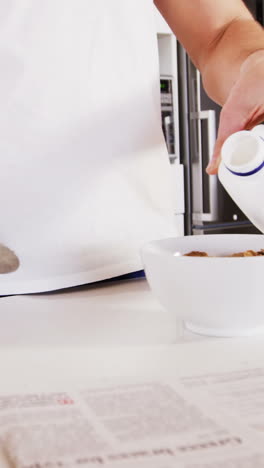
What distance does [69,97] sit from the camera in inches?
38.6

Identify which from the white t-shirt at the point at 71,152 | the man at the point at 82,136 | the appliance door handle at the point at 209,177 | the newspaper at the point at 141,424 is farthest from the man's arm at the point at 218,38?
the appliance door handle at the point at 209,177

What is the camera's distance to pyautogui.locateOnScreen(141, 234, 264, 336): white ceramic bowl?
610 mm

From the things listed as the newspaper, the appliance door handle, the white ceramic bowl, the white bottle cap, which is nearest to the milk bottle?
the white bottle cap

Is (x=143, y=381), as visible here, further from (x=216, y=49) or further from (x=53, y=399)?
(x=216, y=49)

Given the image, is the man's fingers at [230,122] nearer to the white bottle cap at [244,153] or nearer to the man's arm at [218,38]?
the man's arm at [218,38]

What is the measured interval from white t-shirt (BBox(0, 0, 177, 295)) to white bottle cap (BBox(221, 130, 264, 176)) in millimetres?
281

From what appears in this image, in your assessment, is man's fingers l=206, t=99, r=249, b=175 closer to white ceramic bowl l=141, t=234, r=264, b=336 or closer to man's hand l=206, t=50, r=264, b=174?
man's hand l=206, t=50, r=264, b=174

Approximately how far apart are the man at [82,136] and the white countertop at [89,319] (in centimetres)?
5

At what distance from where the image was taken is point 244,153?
735 millimetres

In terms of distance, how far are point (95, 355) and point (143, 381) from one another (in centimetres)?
10

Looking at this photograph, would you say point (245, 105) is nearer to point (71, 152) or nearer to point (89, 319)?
point (71, 152)

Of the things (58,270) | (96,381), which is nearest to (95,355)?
(96,381)

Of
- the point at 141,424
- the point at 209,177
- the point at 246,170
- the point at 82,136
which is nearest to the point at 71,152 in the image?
the point at 82,136

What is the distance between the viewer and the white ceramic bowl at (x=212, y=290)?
61 centimetres
